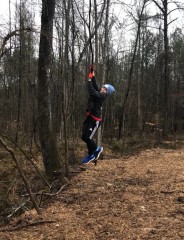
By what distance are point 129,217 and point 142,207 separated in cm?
51

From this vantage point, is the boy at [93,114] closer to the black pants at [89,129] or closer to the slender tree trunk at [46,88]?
the black pants at [89,129]

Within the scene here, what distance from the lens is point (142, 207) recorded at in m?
6.16

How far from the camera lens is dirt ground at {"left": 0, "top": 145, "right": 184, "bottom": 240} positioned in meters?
5.20

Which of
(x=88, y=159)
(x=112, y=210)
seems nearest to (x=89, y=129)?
(x=88, y=159)

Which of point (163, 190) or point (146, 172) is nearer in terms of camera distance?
point (163, 190)

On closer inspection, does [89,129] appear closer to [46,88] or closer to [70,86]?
[46,88]

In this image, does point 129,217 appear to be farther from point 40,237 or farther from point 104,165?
point 104,165

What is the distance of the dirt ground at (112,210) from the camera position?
205 inches

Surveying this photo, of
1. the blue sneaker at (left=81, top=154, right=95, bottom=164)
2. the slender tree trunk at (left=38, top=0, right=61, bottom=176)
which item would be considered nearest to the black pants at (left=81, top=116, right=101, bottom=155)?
the blue sneaker at (left=81, top=154, right=95, bottom=164)

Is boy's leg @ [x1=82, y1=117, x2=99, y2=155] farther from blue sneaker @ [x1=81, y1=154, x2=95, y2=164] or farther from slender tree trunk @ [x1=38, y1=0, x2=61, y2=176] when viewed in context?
slender tree trunk @ [x1=38, y1=0, x2=61, y2=176]

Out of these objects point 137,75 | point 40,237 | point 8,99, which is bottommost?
point 40,237

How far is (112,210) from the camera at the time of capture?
6094mm

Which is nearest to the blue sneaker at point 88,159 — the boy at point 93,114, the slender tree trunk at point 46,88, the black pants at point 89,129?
the boy at point 93,114

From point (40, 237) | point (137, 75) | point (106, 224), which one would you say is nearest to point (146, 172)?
point (106, 224)
